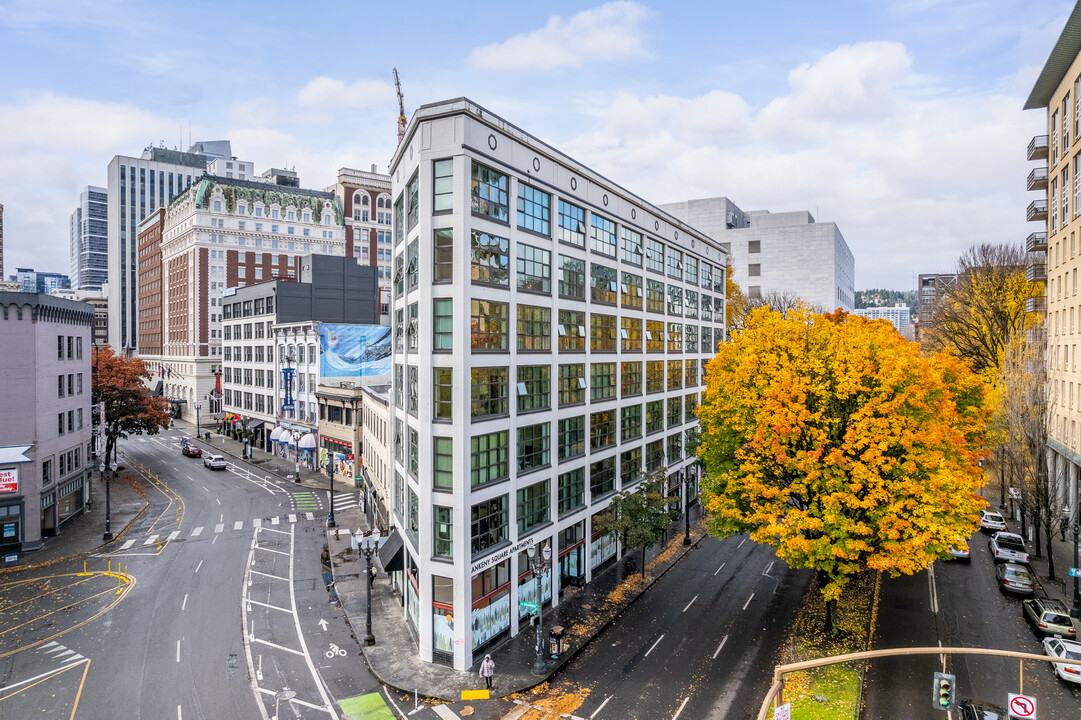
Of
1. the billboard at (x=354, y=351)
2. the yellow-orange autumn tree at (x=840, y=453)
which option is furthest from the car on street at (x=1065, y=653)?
the billboard at (x=354, y=351)

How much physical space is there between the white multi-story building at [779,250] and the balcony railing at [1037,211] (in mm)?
41716

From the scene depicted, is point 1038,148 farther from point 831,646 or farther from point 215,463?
point 215,463

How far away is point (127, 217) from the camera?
159750 mm

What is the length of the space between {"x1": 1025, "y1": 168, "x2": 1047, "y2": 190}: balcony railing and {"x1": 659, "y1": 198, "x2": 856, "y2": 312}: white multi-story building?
41464 millimetres

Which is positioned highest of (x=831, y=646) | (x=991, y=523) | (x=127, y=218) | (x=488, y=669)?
(x=127, y=218)

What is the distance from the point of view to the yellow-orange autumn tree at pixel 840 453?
24.8 metres

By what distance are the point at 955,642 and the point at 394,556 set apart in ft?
83.9

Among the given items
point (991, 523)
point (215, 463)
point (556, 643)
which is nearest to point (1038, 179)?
point (991, 523)

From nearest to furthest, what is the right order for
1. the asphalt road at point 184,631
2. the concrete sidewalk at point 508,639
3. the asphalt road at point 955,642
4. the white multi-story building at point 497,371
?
the asphalt road at point 955,642 < the asphalt road at point 184,631 < the concrete sidewalk at point 508,639 < the white multi-story building at point 497,371

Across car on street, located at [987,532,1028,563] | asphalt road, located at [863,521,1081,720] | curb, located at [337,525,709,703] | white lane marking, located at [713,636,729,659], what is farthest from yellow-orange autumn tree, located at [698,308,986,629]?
car on street, located at [987,532,1028,563]

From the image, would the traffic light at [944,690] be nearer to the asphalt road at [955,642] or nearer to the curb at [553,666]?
the asphalt road at [955,642]

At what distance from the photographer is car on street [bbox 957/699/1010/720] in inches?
774

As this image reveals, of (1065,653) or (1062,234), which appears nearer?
(1065,653)

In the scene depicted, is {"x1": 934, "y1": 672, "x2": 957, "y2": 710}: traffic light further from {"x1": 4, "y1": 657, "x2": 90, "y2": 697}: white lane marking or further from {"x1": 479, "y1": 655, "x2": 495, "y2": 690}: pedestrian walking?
{"x1": 4, "y1": 657, "x2": 90, "y2": 697}: white lane marking
